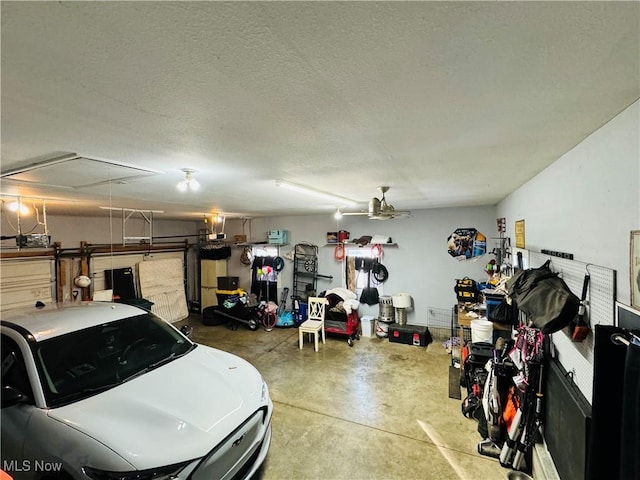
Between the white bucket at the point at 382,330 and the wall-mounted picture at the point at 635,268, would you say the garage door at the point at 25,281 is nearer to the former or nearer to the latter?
the white bucket at the point at 382,330

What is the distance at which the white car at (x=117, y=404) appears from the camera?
5.33 feet

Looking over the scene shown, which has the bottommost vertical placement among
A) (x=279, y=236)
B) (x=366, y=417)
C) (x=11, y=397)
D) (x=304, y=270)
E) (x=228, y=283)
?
(x=366, y=417)

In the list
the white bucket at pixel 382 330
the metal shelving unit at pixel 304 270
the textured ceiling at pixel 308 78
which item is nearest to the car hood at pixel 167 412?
the textured ceiling at pixel 308 78

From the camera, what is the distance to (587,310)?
1712 millimetres

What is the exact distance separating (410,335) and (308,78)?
18.3ft

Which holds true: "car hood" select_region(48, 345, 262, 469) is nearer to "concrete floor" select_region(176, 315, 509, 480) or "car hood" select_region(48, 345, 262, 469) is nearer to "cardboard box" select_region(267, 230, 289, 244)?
"concrete floor" select_region(176, 315, 509, 480)

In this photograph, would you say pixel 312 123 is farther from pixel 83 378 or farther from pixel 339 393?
pixel 339 393

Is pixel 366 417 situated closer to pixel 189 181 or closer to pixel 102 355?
pixel 102 355

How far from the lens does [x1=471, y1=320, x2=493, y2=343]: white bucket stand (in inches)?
149

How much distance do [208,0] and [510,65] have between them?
919mm

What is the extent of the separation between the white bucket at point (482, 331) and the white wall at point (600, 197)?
1.77 meters

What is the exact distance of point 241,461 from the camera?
2.05 meters

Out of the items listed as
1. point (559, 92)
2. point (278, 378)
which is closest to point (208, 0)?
point (559, 92)

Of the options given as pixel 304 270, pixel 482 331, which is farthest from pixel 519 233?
pixel 304 270
